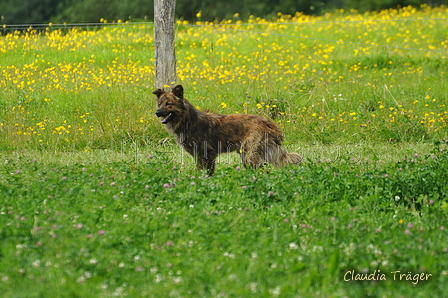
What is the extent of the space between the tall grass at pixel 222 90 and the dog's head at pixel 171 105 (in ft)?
6.06

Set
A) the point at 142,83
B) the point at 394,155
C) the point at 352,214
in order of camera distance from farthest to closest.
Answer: the point at 142,83
the point at 394,155
the point at 352,214

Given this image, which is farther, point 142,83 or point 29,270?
point 142,83

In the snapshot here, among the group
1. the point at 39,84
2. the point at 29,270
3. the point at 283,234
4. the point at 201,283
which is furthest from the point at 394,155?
the point at 39,84

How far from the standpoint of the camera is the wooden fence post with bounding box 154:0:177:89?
30.1 feet

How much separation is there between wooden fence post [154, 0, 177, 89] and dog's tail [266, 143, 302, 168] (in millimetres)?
2528

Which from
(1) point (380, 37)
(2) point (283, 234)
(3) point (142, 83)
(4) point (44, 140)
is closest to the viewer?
(2) point (283, 234)

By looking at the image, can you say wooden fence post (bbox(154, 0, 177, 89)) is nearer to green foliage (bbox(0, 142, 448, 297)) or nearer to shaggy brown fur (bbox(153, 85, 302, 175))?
shaggy brown fur (bbox(153, 85, 302, 175))

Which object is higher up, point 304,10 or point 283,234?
point 304,10

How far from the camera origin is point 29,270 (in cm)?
397

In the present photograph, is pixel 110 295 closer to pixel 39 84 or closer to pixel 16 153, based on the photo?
pixel 16 153

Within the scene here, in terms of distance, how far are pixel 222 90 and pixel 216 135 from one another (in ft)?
13.2

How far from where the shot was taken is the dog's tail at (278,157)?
24.3 feet

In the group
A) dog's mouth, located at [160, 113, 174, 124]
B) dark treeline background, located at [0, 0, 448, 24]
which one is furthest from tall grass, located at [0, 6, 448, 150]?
dark treeline background, located at [0, 0, 448, 24]

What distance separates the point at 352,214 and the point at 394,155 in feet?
11.8
